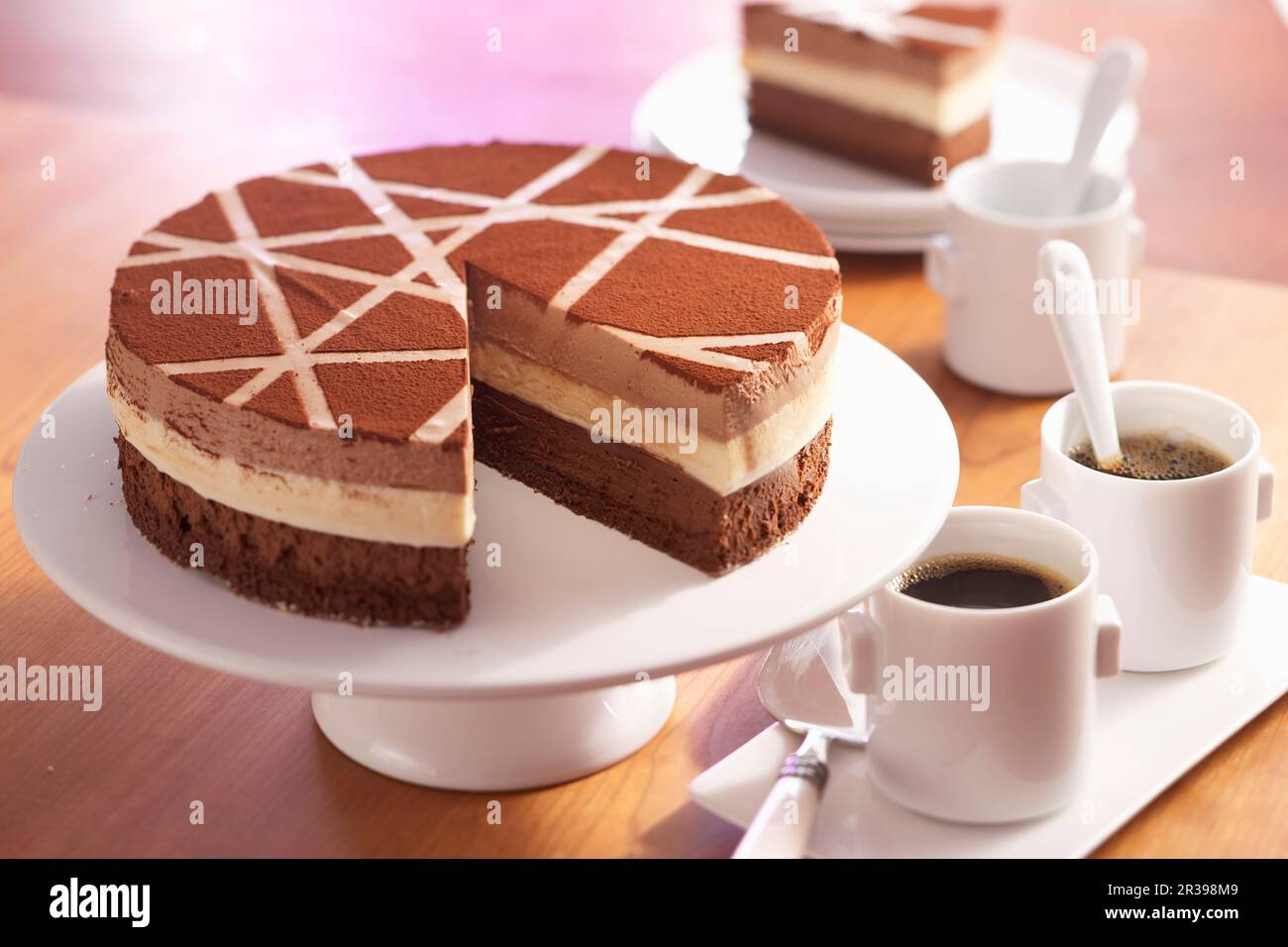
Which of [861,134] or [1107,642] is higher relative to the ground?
[861,134]

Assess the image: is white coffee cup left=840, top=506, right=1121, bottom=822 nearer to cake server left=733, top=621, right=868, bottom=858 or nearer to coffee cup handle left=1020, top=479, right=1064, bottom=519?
cake server left=733, top=621, right=868, bottom=858

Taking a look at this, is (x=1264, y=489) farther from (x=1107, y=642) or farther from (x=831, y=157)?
(x=831, y=157)

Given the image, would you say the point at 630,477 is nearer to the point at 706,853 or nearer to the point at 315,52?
the point at 706,853

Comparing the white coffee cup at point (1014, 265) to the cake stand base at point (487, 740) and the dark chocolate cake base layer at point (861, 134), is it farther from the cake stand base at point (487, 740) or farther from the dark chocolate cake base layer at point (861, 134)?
the cake stand base at point (487, 740)

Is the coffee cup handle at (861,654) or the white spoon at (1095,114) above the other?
the white spoon at (1095,114)

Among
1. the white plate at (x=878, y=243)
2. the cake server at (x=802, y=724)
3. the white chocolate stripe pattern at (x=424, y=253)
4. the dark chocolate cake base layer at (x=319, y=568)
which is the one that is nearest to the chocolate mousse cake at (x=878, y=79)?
the white plate at (x=878, y=243)

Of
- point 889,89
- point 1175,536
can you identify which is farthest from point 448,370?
point 889,89

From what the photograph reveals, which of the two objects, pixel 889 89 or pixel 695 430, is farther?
pixel 889 89

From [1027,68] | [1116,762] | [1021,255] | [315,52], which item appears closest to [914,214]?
[1021,255]
